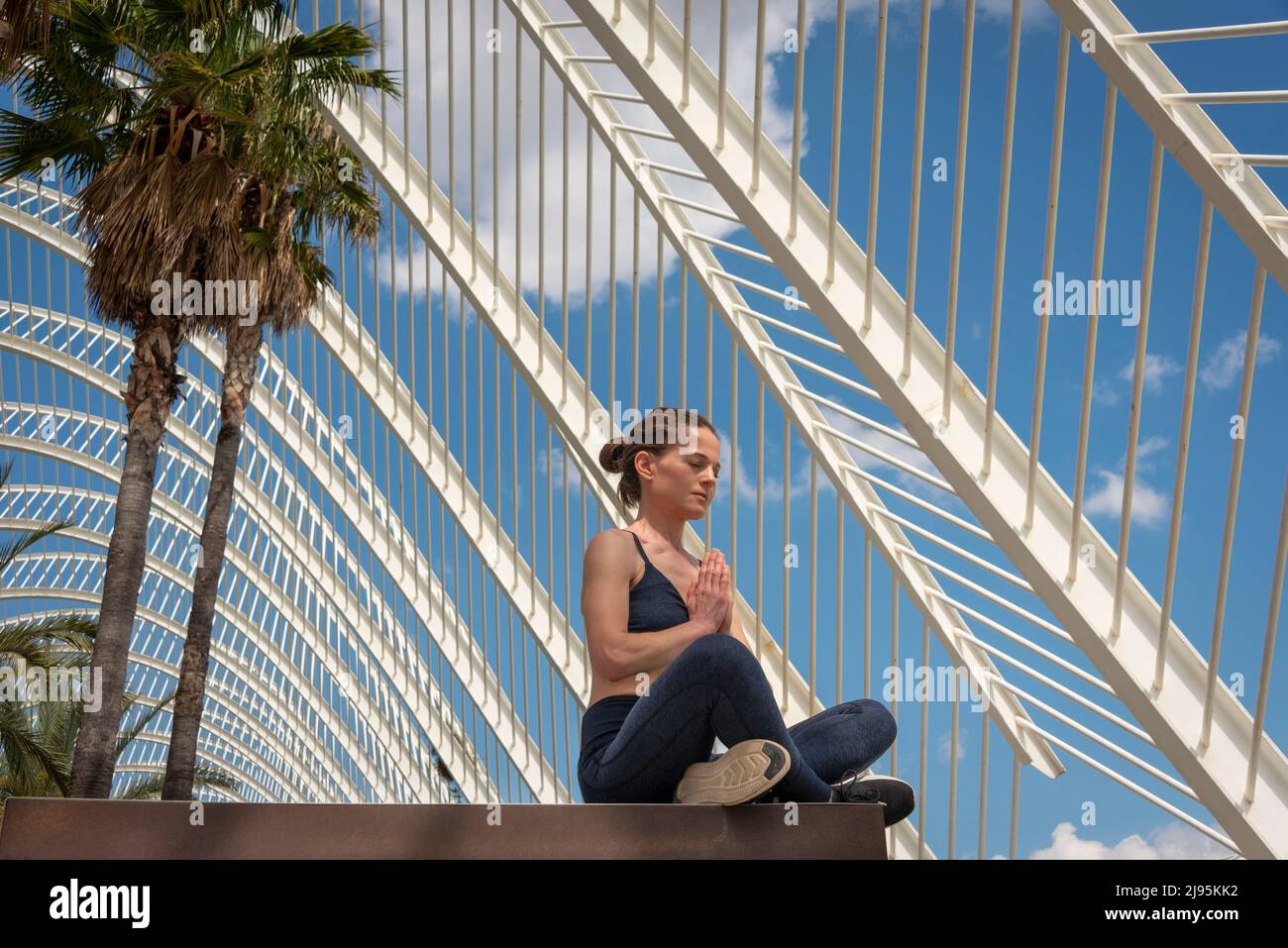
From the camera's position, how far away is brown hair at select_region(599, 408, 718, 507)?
482 cm

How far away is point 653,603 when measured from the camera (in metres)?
4.43

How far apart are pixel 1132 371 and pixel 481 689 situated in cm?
1245

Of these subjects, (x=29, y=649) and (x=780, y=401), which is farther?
(x=29, y=649)

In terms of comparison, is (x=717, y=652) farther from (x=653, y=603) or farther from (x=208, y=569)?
(x=208, y=569)

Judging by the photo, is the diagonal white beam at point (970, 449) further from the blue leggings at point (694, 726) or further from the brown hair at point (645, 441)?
the blue leggings at point (694, 726)

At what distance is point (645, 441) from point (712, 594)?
2.51ft

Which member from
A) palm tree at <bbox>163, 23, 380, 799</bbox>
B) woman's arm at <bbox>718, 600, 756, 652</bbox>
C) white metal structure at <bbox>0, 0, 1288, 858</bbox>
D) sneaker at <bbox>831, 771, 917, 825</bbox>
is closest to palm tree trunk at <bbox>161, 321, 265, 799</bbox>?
palm tree at <bbox>163, 23, 380, 799</bbox>

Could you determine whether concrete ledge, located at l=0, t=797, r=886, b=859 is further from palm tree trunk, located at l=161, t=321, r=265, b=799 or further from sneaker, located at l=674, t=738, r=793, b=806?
palm tree trunk, located at l=161, t=321, r=265, b=799

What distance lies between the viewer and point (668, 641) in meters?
4.21

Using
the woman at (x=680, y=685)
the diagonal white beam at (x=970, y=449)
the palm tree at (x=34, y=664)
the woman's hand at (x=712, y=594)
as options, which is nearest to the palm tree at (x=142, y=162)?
the diagonal white beam at (x=970, y=449)

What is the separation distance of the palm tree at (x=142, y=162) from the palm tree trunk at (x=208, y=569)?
6.41 feet

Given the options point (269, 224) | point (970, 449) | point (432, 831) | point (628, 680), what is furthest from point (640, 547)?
point (269, 224)

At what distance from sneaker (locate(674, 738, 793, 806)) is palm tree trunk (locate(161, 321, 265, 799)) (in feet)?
33.8
